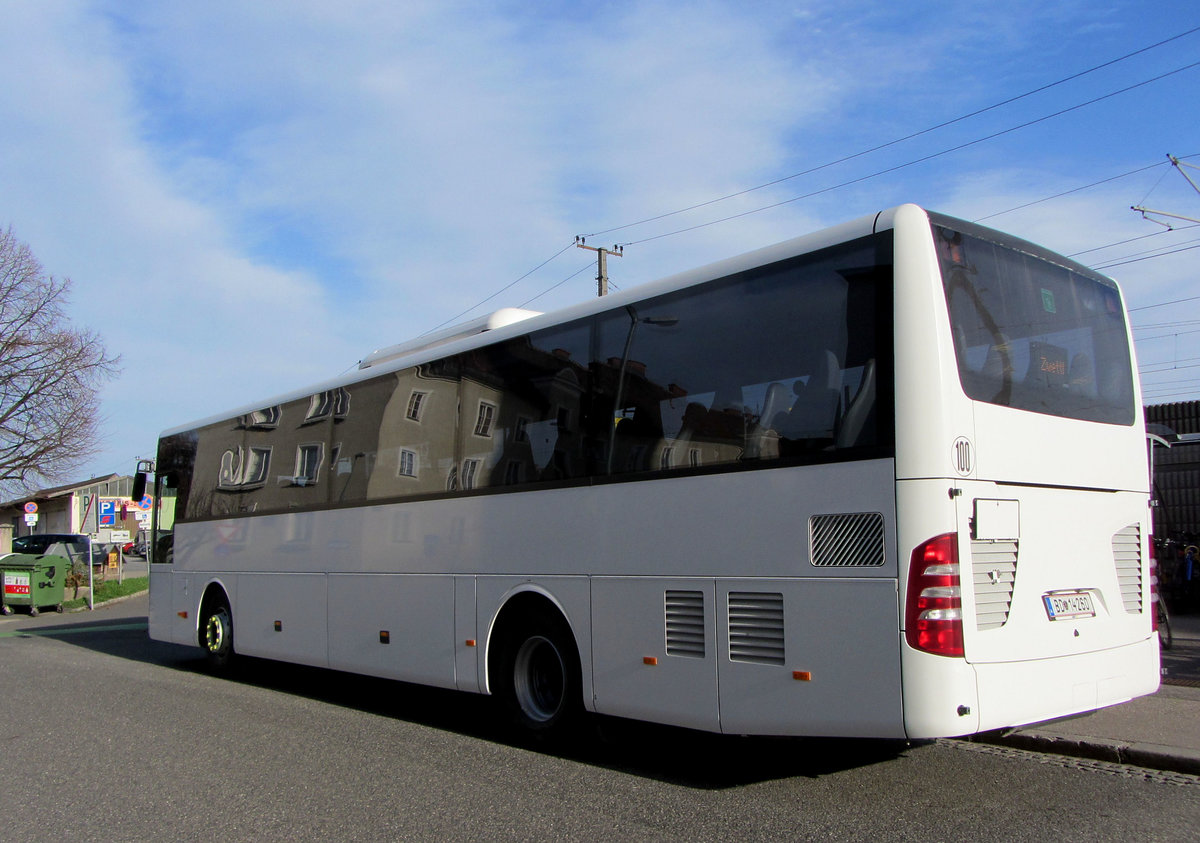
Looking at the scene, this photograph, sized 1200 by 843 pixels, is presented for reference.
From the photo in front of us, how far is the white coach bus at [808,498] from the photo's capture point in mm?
5133

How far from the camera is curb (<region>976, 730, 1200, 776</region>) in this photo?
610 cm

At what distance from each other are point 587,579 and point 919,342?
2911 millimetres

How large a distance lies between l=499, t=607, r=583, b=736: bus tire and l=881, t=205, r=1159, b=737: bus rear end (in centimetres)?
284

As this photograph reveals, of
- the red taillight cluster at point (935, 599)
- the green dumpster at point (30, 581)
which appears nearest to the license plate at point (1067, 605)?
the red taillight cluster at point (935, 599)

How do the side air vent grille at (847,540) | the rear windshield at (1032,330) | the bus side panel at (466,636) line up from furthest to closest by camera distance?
the bus side panel at (466,636)
the rear windshield at (1032,330)
the side air vent grille at (847,540)

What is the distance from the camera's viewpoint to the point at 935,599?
16.4 ft

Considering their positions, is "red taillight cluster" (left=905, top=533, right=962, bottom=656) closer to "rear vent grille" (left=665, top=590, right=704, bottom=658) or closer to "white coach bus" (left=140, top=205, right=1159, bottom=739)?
"white coach bus" (left=140, top=205, right=1159, bottom=739)

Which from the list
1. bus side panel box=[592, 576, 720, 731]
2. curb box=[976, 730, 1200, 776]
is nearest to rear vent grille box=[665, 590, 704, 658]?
bus side panel box=[592, 576, 720, 731]

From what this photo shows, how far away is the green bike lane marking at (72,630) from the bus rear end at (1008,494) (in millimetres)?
17728

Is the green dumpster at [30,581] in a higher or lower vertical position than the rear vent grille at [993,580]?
lower

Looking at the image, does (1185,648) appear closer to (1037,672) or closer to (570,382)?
(1037,672)

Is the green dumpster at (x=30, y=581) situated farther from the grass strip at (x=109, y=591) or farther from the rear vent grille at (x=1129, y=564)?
the rear vent grille at (x=1129, y=564)

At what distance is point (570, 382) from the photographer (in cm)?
738

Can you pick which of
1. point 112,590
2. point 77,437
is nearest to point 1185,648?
point 112,590
